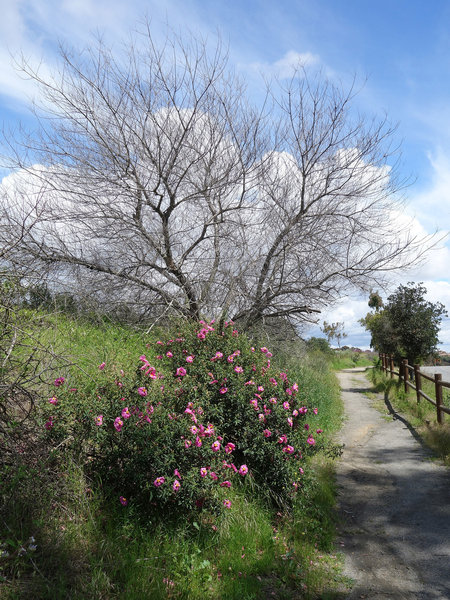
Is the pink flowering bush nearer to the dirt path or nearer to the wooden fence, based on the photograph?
the dirt path

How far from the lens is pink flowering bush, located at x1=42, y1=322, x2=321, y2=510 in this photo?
14.2 feet

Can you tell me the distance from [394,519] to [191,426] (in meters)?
3.35

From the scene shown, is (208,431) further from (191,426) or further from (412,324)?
(412,324)

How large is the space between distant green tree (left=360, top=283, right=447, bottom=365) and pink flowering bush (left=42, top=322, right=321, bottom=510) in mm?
15431

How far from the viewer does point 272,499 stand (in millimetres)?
5672

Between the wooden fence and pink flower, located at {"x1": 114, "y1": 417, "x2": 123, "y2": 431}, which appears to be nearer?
pink flower, located at {"x1": 114, "y1": 417, "x2": 123, "y2": 431}

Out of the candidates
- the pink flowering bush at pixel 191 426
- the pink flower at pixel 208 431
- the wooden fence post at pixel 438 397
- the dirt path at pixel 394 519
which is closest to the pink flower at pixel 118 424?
the pink flowering bush at pixel 191 426

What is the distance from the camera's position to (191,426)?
4.62 m

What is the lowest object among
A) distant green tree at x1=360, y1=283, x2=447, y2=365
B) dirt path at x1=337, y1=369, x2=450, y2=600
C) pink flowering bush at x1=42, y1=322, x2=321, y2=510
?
dirt path at x1=337, y1=369, x2=450, y2=600

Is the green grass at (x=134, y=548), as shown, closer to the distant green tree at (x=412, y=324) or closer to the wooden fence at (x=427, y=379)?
the wooden fence at (x=427, y=379)

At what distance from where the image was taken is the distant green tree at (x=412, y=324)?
20.2 meters

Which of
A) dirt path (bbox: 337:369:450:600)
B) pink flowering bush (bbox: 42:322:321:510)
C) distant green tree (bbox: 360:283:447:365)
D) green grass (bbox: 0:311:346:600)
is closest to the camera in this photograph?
green grass (bbox: 0:311:346:600)

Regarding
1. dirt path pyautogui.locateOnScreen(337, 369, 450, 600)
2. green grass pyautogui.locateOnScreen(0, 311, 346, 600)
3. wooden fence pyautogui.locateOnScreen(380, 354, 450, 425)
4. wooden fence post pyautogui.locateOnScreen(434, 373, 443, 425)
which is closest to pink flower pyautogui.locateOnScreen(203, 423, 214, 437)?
green grass pyautogui.locateOnScreen(0, 311, 346, 600)

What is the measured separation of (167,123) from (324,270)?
191 inches
